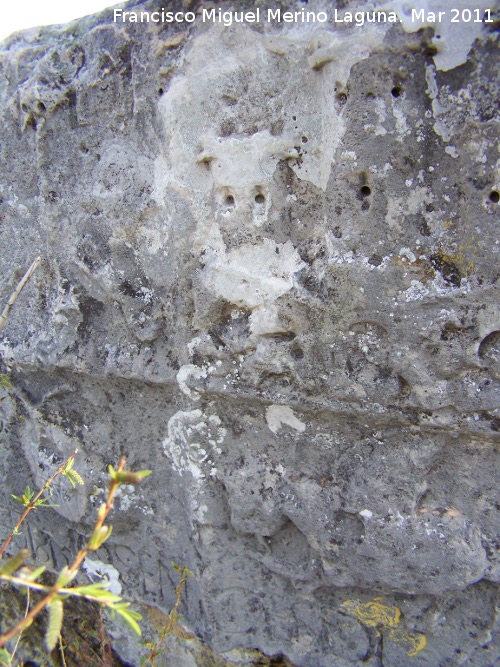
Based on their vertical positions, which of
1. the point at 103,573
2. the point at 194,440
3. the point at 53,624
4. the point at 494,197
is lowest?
the point at 103,573

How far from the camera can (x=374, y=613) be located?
1.32 meters

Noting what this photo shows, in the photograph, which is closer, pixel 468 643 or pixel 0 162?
pixel 468 643

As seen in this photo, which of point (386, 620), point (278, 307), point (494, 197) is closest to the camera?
point (494, 197)

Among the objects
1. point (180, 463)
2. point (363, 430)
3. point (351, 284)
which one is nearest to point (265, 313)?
point (351, 284)

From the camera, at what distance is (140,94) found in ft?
3.84

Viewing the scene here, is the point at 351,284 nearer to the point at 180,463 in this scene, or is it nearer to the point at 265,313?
the point at 265,313

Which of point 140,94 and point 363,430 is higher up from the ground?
point 140,94

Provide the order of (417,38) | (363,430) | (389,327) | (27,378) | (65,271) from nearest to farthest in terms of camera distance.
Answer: (417,38)
(389,327)
(363,430)
(65,271)
(27,378)

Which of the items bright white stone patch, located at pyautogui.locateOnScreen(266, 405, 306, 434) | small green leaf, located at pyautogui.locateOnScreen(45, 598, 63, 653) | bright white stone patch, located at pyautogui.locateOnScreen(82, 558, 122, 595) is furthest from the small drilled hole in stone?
bright white stone patch, located at pyautogui.locateOnScreen(82, 558, 122, 595)

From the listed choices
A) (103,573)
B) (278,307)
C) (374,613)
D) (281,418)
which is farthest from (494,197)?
(103,573)

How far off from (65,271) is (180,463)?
0.52 metres

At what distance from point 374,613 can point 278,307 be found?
0.77 metres

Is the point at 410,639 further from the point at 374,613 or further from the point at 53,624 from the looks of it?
the point at 53,624

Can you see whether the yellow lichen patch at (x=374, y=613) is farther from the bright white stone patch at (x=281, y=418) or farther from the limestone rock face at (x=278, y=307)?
the bright white stone patch at (x=281, y=418)
